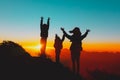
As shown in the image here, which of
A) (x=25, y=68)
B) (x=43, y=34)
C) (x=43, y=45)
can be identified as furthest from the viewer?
(x=43, y=45)

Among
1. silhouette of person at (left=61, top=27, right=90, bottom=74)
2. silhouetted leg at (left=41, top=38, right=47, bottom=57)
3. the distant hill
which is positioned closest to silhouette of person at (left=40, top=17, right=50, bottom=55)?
silhouetted leg at (left=41, top=38, right=47, bottom=57)

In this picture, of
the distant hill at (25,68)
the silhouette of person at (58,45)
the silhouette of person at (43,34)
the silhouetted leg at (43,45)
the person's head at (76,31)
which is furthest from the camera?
the silhouetted leg at (43,45)

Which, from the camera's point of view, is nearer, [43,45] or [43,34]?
[43,34]

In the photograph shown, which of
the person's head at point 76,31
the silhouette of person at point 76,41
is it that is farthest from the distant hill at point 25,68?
the person's head at point 76,31

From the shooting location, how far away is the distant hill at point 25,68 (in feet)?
65.1

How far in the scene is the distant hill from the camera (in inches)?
781

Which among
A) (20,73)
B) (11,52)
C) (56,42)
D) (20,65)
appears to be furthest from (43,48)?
Result: (20,73)

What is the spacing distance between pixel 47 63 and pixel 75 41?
16.2ft

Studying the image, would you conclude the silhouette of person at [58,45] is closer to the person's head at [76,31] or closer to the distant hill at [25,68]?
the distant hill at [25,68]

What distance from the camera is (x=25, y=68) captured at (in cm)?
2133

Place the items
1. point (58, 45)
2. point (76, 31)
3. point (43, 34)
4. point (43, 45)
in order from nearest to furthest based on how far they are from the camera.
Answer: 1. point (76, 31)
2. point (58, 45)
3. point (43, 34)
4. point (43, 45)

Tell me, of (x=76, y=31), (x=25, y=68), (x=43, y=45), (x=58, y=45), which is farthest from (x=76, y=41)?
(x=43, y=45)

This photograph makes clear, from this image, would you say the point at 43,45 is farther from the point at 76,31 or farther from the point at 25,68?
the point at 76,31

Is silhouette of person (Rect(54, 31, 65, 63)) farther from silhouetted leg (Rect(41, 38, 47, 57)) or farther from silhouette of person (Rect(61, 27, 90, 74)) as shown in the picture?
silhouette of person (Rect(61, 27, 90, 74))
